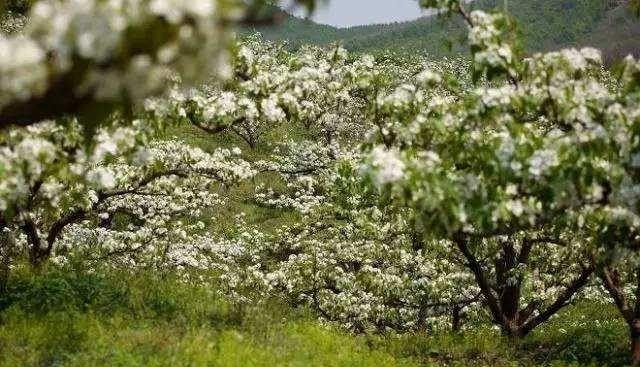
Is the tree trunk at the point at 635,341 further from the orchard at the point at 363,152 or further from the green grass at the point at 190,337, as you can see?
the green grass at the point at 190,337

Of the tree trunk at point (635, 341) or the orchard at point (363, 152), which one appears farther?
the tree trunk at point (635, 341)

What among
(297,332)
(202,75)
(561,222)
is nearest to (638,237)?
(561,222)

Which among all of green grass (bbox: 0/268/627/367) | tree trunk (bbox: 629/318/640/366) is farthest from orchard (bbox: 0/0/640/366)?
green grass (bbox: 0/268/627/367)

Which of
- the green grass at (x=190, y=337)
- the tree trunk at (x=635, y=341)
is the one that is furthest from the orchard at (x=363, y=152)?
the green grass at (x=190, y=337)

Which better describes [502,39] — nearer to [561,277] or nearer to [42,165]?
[42,165]

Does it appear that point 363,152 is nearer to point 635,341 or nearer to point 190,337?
point 190,337

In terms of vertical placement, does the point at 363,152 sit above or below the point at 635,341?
above

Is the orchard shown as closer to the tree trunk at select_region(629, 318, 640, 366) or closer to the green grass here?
the tree trunk at select_region(629, 318, 640, 366)

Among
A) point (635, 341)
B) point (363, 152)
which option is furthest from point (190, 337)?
point (635, 341)

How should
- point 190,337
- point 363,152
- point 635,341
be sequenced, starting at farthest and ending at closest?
point 635,341
point 190,337
point 363,152

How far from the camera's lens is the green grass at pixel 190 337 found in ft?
32.1

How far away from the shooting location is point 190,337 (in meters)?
10.5

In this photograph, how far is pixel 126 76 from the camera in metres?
4.15

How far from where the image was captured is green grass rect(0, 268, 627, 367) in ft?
32.1
